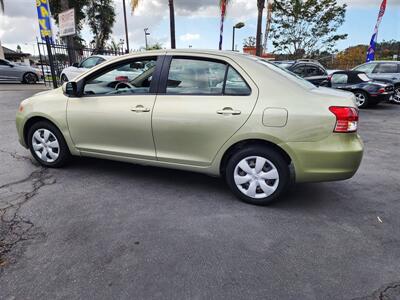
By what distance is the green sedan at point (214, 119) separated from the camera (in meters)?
2.98

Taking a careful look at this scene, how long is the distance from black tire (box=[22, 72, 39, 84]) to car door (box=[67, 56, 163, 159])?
16.1 meters

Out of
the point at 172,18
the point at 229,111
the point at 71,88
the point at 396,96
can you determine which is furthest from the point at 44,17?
the point at 396,96

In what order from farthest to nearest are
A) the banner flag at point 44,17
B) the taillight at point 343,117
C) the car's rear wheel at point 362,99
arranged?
the car's rear wheel at point 362,99, the banner flag at point 44,17, the taillight at point 343,117

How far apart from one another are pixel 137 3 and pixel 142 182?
11362 mm

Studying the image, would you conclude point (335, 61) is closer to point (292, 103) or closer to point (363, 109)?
point (363, 109)

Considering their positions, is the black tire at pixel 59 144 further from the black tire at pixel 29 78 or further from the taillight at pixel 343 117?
the black tire at pixel 29 78

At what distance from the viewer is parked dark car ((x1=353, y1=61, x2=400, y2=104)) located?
1173 cm

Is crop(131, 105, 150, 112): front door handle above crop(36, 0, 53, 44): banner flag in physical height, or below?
below

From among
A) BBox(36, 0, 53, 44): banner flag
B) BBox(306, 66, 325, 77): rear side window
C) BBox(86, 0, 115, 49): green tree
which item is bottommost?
BBox(306, 66, 325, 77): rear side window

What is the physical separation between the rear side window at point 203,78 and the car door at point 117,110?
0.25 meters

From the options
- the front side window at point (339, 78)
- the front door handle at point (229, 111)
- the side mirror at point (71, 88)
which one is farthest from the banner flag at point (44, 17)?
the front side window at point (339, 78)

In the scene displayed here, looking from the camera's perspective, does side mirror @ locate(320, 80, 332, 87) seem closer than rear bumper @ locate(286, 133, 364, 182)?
No

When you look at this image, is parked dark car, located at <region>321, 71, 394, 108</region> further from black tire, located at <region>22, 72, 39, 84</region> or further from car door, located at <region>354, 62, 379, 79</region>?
black tire, located at <region>22, 72, 39, 84</region>

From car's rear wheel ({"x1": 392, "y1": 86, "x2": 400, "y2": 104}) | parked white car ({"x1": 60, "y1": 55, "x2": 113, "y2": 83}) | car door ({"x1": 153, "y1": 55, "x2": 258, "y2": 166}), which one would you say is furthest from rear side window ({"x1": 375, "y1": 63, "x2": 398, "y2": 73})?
car door ({"x1": 153, "y1": 55, "x2": 258, "y2": 166})
